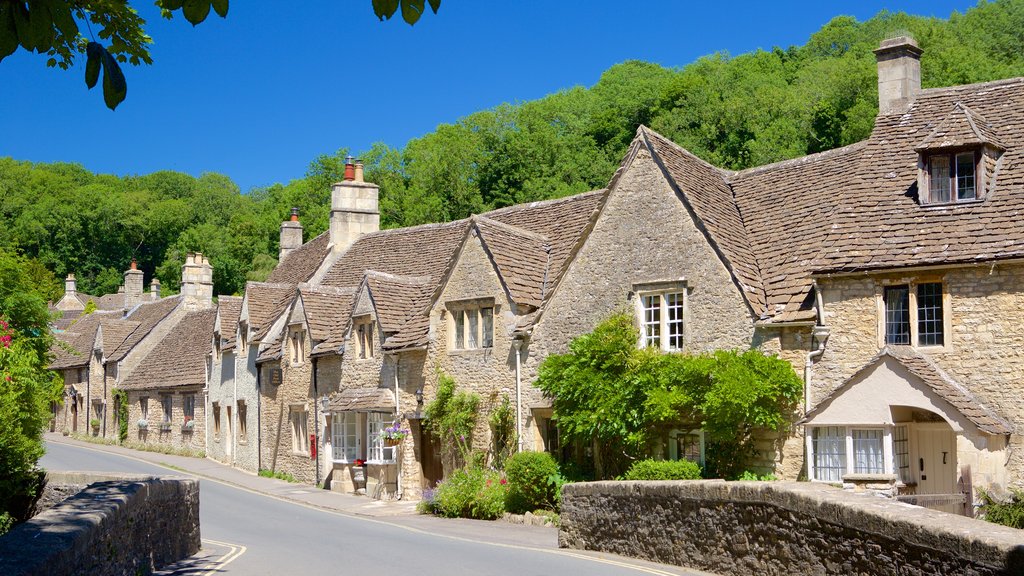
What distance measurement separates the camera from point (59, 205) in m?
104

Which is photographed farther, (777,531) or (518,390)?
(518,390)

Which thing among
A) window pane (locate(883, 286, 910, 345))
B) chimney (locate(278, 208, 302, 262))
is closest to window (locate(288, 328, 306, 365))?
chimney (locate(278, 208, 302, 262))

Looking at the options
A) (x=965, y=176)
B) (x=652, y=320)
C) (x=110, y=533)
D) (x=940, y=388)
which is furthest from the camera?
(x=652, y=320)

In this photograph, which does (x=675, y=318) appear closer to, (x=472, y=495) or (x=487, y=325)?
(x=487, y=325)

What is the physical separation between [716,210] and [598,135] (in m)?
46.5

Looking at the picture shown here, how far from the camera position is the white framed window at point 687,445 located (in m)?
22.8

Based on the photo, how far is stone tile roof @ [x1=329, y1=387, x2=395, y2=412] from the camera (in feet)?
98.6

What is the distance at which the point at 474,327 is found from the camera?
28.4 meters

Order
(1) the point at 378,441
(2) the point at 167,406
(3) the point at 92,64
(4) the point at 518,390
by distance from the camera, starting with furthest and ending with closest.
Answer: (2) the point at 167,406 → (1) the point at 378,441 → (4) the point at 518,390 → (3) the point at 92,64

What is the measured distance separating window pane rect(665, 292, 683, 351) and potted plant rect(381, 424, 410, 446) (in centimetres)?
895

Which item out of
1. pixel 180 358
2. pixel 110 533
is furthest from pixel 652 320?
pixel 180 358

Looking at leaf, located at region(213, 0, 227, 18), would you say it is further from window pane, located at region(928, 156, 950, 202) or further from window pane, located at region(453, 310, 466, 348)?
window pane, located at region(453, 310, 466, 348)

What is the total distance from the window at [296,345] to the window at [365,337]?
4047mm

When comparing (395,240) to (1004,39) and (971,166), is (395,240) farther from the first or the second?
(1004,39)
